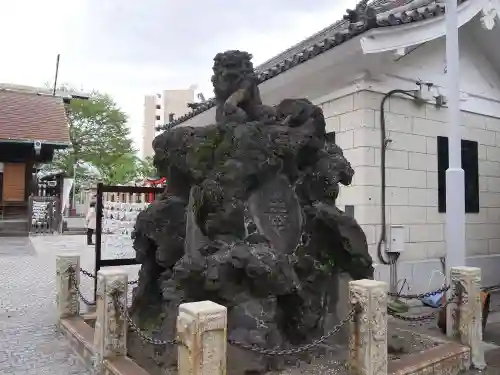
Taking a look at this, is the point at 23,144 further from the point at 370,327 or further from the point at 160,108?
the point at 160,108

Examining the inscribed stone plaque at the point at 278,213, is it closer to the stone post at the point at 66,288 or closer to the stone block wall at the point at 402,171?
the stone block wall at the point at 402,171

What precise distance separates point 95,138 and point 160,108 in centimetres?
3859

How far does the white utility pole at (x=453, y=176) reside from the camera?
5.85 m

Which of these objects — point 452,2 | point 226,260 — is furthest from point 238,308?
point 452,2

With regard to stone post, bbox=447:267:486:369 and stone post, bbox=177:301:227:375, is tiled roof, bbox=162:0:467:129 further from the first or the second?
stone post, bbox=177:301:227:375

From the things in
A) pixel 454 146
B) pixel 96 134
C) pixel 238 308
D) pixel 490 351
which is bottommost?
pixel 490 351

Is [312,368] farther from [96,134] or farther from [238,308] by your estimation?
[96,134]

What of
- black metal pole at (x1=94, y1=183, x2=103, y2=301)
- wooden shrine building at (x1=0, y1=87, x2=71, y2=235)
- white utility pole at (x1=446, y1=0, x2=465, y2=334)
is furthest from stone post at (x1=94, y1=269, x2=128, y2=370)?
wooden shrine building at (x1=0, y1=87, x2=71, y2=235)

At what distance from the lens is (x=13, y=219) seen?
21094mm

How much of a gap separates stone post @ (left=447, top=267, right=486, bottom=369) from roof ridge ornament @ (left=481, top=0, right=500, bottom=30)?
199 inches

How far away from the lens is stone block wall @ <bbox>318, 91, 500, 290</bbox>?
766 centimetres

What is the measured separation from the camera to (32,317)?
7.11m

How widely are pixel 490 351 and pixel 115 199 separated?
19.0 ft

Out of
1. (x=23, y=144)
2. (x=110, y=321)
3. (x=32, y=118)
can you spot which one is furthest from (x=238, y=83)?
(x=32, y=118)
